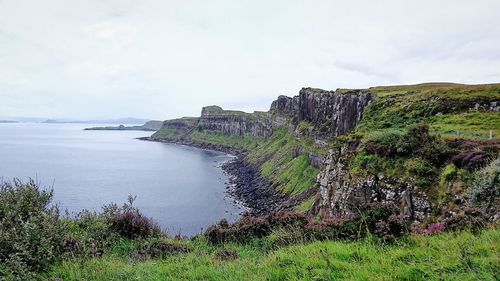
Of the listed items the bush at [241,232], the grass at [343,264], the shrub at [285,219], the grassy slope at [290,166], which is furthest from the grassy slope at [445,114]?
the grassy slope at [290,166]

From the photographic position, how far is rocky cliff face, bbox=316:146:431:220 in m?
28.2

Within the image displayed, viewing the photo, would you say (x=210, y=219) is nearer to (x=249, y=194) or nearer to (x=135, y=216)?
(x=249, y=194)

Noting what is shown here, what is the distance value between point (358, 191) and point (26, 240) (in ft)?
96.1

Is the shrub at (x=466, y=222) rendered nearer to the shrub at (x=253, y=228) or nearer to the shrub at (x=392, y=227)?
the shrub at (x=392, y=227)

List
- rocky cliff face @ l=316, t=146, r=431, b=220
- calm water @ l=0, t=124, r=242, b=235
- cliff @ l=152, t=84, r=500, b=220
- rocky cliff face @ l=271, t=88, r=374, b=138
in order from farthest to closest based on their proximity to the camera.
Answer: rocky cliff face @ l=271, t=88, r=374, b=138
calm water @ l=0, t=124, r=242, b=235
rocky cliff face @ l=316, t=146, r=431, b=220
cliff @ l=152, t=84, r=500, b=220

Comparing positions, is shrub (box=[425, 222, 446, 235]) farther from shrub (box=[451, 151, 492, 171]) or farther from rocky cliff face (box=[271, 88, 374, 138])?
rocky cliff face (box=[271, 88, 374, 138])

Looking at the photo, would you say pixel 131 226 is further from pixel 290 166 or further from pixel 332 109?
pixel 332 109

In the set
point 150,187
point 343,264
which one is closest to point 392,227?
point 343,264

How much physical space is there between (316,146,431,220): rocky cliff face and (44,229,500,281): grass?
9617mm

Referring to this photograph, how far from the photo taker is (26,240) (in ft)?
34.1

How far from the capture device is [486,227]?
11.0m

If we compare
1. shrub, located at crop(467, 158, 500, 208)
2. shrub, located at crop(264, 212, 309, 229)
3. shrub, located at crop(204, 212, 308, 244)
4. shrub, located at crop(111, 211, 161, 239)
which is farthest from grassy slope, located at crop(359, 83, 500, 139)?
shrub, located at crop(111, 211, 161, 239)

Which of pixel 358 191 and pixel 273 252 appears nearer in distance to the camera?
pixel 273 252

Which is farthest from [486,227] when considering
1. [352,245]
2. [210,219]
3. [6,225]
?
[210,219]
